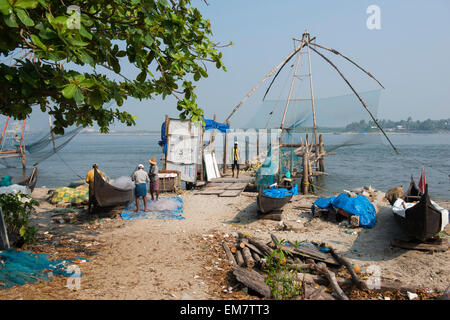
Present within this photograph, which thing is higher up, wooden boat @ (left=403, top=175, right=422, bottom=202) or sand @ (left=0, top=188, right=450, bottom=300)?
wooden boat @ (left=403, top=175, right=422, bottom=202)

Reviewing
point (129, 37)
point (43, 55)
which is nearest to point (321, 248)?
point (129, 37)

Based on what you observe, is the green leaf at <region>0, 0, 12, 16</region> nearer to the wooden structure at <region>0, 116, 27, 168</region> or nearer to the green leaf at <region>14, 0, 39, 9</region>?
the green leaf at <region>14, 0, 39, 9</region>

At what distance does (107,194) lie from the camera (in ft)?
27.9

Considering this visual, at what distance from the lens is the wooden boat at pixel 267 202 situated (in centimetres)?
864

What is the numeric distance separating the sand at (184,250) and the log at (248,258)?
376 millimetres

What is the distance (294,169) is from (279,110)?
3454 millimetres

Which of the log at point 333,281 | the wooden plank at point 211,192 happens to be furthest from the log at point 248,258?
the wooden plank at point 211,192

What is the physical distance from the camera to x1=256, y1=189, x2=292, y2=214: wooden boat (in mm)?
8641

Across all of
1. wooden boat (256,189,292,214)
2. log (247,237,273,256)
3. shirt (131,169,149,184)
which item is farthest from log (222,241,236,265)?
shirt (131,169,149,184)

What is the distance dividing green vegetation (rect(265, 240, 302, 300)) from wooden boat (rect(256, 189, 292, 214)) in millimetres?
3109

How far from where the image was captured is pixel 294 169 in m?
17.2

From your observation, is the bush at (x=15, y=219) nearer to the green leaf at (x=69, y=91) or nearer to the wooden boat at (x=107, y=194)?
the wooden boat at (x=107, y=194)

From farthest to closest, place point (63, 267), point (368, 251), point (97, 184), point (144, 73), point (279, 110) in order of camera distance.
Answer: point (279, 110) → point (97, 184) → point (368, 251) → point (63, 267) → point (144, 73)
